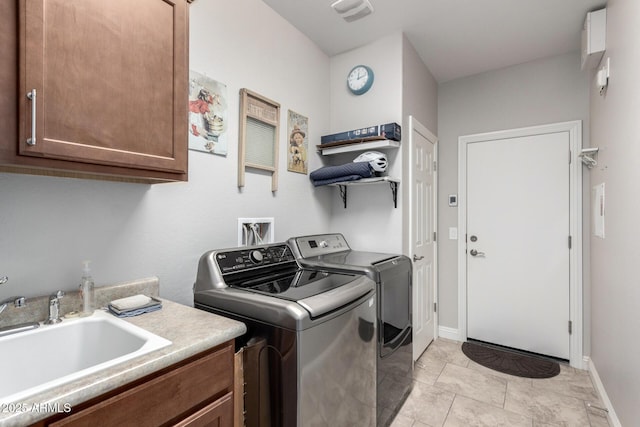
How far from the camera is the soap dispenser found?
1147mm

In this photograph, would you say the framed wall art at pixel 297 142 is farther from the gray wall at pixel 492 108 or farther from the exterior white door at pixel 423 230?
the gray wall at pixel 492 108

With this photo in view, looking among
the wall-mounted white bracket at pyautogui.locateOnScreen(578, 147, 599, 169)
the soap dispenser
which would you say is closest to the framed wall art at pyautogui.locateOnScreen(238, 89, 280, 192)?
the soap dispenser

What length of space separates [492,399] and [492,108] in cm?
253

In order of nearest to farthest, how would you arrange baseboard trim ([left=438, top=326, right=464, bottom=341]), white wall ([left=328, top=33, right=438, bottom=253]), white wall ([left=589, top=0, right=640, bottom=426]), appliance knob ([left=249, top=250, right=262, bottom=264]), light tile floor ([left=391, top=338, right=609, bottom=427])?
1. white wall ([left=589, top=0, right=640, bottom=426])
2. appliance knob ([left=249, top=250, right=262, bottom=264])
3. light tile floor ([left=391, top=338, right=609, bottom=427])
4. white wall ([left=328, top=33, right=438, bottom=253])
5. baseboard trim ([left=438, top=326, right=464, bottom=341])

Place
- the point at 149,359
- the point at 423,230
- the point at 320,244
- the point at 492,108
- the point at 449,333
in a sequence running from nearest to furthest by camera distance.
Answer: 1. the point at 149,359
2. the point at 320,244
3. the point at 423,230
4. the point at 492,108
5. the point at 449,333

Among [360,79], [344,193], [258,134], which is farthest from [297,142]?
[360,79]

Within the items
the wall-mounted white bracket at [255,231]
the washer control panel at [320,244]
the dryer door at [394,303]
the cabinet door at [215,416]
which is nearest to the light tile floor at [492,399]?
the dryer door at [394,303]

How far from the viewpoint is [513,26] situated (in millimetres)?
2322

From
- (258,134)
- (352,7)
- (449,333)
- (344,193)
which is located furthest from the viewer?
(449,333)

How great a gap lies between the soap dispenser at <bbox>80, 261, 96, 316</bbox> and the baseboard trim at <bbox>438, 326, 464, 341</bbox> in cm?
309

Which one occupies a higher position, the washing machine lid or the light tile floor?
the washing machine lid

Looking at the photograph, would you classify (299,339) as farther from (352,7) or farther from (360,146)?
(352,7)

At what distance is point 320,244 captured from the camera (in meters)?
2.26

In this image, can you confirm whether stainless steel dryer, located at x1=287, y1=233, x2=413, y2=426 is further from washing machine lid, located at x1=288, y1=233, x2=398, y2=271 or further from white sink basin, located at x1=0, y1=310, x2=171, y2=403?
white sink basin, located at x1=0, y1=310, x2=171, y2=403
